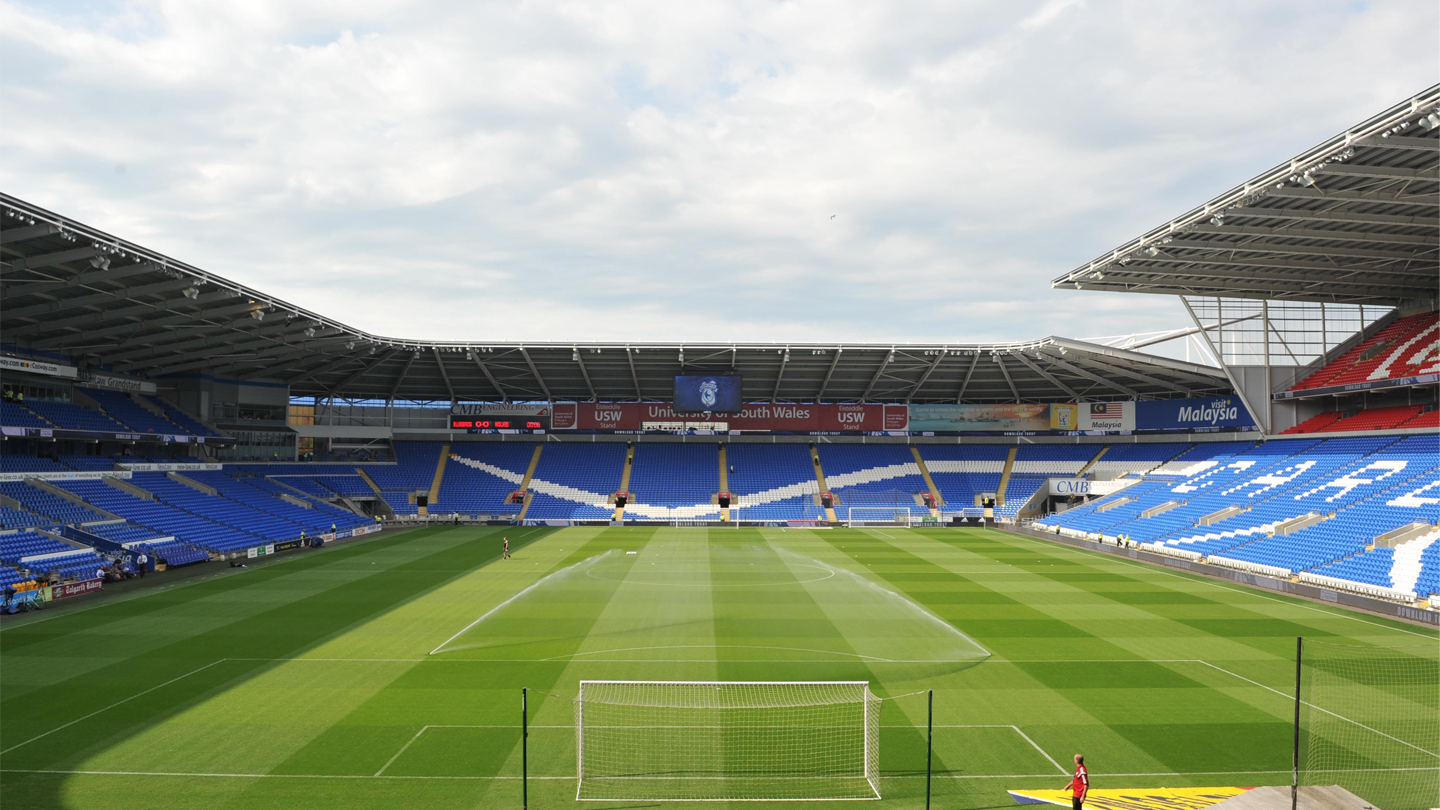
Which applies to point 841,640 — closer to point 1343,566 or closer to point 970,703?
point 970,703

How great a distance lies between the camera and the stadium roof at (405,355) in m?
28.8

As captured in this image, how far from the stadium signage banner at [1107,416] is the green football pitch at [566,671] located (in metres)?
27.8

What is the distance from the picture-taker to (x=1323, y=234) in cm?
3086

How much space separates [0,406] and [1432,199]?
59008 mm

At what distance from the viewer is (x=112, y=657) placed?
18.4m

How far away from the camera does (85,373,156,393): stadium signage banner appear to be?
41750mm

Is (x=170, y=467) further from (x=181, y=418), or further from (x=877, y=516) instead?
(x=877, y=516)

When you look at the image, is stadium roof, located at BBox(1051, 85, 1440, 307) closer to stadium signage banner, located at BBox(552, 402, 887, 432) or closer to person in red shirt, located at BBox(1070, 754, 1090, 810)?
person in red shirt, located at BBox(1070, 754, 1090, 810)

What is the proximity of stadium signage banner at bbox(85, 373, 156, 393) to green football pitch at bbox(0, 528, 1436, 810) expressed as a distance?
2042 cm

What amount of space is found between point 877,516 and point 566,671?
133ft

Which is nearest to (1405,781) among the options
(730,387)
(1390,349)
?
(1390,349)

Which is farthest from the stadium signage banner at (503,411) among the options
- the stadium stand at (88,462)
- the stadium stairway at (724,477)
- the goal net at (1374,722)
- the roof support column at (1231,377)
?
the goal net at (1374,722)

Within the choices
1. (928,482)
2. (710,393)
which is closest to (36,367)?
(710,393)

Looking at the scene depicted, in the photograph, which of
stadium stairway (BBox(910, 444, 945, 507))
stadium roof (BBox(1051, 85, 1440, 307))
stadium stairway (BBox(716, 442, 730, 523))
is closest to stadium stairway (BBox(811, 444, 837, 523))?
stadium stairway (BBox(716, 442, 730, 523))
